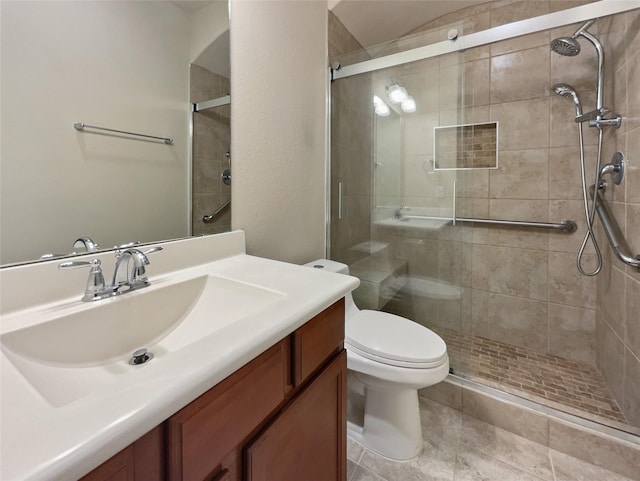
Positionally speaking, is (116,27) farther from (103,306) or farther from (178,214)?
(103,306)

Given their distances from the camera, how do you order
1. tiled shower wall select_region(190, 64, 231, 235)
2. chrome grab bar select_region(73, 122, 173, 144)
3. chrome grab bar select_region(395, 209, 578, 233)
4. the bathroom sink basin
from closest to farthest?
the bathroom sink basin < chrome grab bar select_region(73, 122, 173, 144) < tiled shower wall select_region(190, 64, 231, 235) < chrome grab bar select_region(395, 209, 578, 233)

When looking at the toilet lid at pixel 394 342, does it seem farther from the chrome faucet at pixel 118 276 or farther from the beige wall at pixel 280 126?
the chrome faucet at pixel 118 276

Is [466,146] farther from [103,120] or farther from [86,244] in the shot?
[86,244]

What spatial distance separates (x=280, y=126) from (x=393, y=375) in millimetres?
1228

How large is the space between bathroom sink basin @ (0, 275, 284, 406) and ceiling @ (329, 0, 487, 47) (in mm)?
1883

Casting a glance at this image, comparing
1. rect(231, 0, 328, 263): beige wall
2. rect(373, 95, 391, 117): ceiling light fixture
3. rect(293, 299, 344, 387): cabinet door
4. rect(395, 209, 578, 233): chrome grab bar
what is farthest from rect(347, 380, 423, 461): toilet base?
rect(373, 95, 391, 117): ceiling light fixture

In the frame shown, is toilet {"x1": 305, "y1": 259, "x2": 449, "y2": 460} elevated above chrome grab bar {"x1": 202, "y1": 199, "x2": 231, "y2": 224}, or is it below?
below

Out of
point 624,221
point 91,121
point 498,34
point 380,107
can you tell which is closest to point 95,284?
point 91,121

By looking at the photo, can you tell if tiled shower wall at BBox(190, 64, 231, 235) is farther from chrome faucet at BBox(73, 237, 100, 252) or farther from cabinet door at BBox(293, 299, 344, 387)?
cabinet door at BBox(293, 299, 344, 387)

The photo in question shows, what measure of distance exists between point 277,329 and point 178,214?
67cm

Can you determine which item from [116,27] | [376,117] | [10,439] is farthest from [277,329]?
[376,117]

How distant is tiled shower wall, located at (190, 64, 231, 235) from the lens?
1075mm

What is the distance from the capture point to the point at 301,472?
69 cm

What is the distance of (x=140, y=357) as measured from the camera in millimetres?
654
